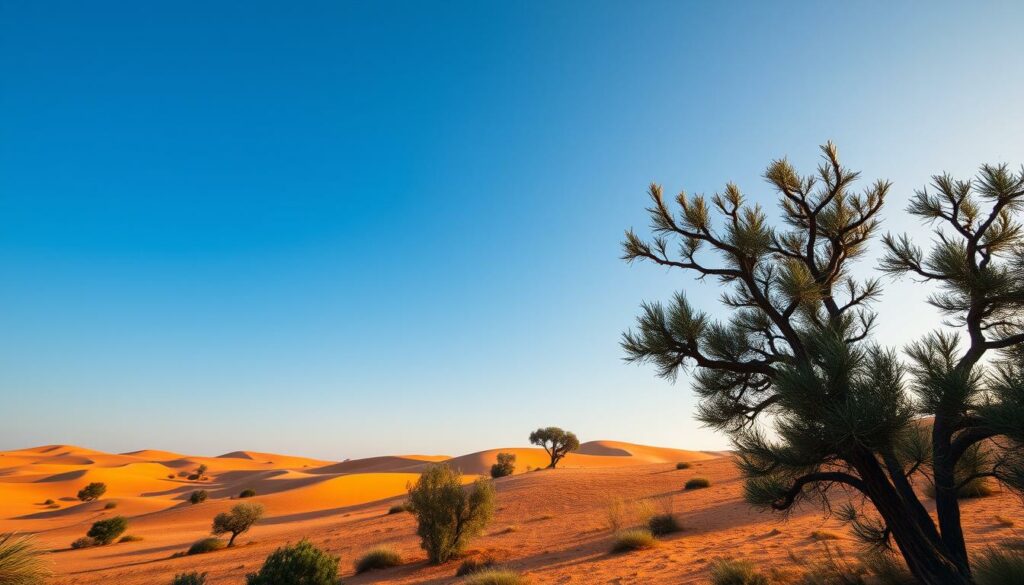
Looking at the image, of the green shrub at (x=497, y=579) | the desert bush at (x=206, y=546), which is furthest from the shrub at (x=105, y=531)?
the green shrub at (x=497, y=579)

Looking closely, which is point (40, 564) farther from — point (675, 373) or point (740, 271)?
point (740, 271)

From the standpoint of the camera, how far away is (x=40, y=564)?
7.39 metres

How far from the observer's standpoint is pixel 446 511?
13430mm

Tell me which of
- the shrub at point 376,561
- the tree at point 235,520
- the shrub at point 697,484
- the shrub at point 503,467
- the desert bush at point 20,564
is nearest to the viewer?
the desert bush at point 20,564

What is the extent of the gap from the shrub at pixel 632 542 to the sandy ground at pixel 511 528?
31cm

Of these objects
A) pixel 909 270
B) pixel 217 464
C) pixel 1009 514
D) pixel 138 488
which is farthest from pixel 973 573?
pixel 217 464

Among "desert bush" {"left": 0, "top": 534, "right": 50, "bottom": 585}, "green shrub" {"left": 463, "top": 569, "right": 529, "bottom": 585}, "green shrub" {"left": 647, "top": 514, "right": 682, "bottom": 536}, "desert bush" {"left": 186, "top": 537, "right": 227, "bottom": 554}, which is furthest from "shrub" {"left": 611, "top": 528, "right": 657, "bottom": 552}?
"desert bush" {"left": 186, "top": 537, "right": 227, "bottom": 554}

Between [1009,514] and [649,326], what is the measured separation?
10474 mm

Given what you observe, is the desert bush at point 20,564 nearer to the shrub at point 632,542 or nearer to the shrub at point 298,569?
the shrub at point 298,569

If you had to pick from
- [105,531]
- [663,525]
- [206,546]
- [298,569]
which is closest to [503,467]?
[206,546]

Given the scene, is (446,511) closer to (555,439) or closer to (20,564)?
(20,564)

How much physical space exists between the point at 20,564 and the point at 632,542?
11.3m

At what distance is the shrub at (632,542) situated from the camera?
11.6 meters

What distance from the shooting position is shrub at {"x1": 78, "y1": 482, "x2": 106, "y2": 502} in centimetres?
4594
